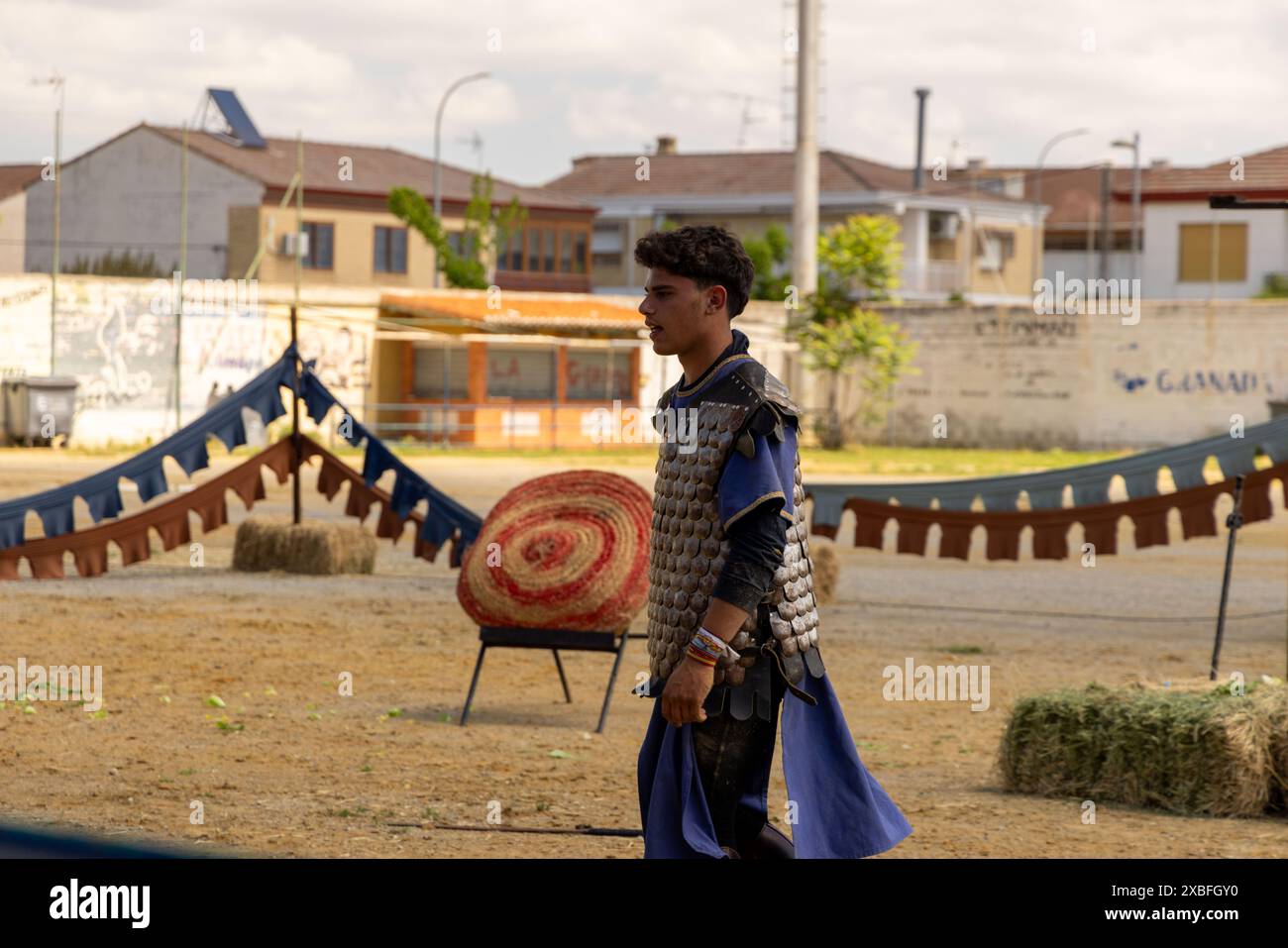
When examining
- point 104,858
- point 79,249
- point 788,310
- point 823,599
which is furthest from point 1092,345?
point 104,858

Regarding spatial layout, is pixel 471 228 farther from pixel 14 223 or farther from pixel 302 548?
pixel 302 548

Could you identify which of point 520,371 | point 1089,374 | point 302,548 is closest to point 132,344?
point 520,371

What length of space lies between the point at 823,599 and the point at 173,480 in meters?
13.3

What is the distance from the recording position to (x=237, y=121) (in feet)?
177

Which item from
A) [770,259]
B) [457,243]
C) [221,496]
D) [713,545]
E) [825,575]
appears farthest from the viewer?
[457,243]

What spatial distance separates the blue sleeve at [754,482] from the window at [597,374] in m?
34.5

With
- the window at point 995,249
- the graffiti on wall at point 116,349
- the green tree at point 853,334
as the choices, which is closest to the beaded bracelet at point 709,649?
the graffiti on wall at point 116,349

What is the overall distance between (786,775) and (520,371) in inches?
1349

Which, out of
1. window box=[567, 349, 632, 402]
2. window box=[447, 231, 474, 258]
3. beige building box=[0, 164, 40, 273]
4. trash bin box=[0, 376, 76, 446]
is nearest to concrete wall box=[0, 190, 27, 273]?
beige building box=[0, 164, 40, 273]

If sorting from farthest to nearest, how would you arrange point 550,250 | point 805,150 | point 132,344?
point 550,250 → point 805,150 → point 132,344

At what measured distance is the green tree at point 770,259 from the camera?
51.0m

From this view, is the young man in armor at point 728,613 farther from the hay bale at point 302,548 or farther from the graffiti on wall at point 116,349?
the graffiti on wall at point 116,349

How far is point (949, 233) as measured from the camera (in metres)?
62.5

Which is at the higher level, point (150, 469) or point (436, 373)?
point (436, 373)
